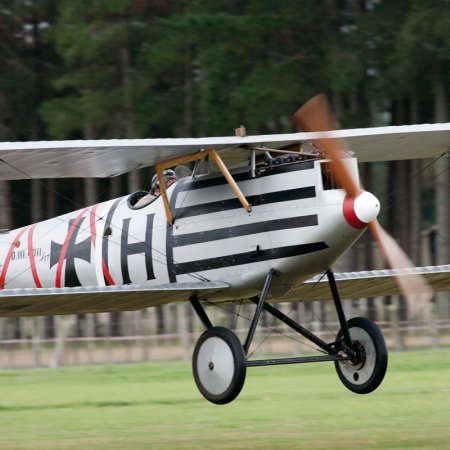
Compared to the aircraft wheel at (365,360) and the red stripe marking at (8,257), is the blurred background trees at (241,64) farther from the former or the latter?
the aircraft wheel at (365,360)

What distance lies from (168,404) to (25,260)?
121 inches

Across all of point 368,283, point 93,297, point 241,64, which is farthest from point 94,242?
point 241,64

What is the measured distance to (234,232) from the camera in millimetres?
11984

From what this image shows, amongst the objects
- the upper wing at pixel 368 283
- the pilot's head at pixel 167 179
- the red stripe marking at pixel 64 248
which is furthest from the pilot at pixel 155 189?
the upper wing at pixel 368 283

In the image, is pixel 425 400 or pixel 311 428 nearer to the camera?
pixel 311 428

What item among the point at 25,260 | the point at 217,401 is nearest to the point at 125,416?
the point at 25,260

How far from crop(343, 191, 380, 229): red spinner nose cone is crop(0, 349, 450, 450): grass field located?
2.23 m

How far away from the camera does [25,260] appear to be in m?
14.5

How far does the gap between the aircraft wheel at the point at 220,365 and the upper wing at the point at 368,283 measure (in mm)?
1562

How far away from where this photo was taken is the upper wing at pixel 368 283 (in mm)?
12867

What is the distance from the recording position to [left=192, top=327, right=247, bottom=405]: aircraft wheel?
11242mm

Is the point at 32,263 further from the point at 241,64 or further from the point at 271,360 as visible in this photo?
the point at 241,64

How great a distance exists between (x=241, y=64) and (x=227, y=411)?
1516 centimetres

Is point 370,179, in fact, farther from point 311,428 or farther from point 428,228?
→ point 311,428
